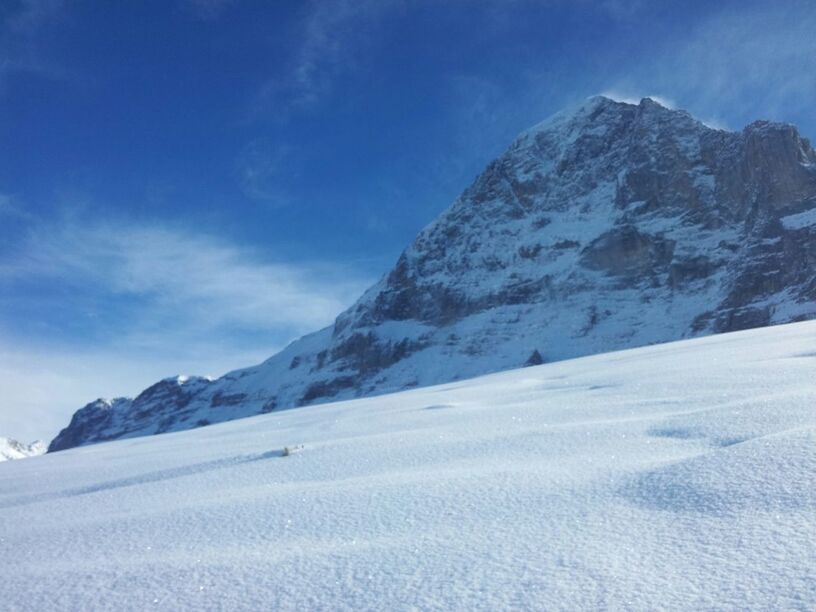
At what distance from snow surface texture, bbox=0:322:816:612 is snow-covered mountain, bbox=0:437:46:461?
3736 inches

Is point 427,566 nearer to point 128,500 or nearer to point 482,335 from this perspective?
point 128,500

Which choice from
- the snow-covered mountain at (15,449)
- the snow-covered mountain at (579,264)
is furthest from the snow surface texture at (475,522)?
the snow-covered mountain at (579,264)

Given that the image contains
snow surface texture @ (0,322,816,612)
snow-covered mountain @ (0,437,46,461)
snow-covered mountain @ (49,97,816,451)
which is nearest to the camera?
snow surface texture @ (0,322,816,612)

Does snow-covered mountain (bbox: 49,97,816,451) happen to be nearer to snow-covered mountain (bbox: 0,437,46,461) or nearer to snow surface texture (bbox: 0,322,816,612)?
snow-covered mountain (bbox: 0,437,46,461)

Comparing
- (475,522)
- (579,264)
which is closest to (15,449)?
(579,264)

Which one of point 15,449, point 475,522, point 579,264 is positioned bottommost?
point 475,522

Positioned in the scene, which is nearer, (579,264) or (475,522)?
(475,522)

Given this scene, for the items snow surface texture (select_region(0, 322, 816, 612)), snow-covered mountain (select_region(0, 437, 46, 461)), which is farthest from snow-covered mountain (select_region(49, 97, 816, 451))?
snow surface texture (select_region(0, 322, 816, 612))

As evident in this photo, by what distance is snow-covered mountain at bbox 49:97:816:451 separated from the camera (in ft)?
340

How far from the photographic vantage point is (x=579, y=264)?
12319 centimetres

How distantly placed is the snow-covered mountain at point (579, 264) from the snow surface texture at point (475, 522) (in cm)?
9825

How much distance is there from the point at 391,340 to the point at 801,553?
427 feet

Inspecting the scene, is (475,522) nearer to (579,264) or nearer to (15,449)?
(579,264)

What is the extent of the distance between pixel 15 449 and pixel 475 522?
181 meters
